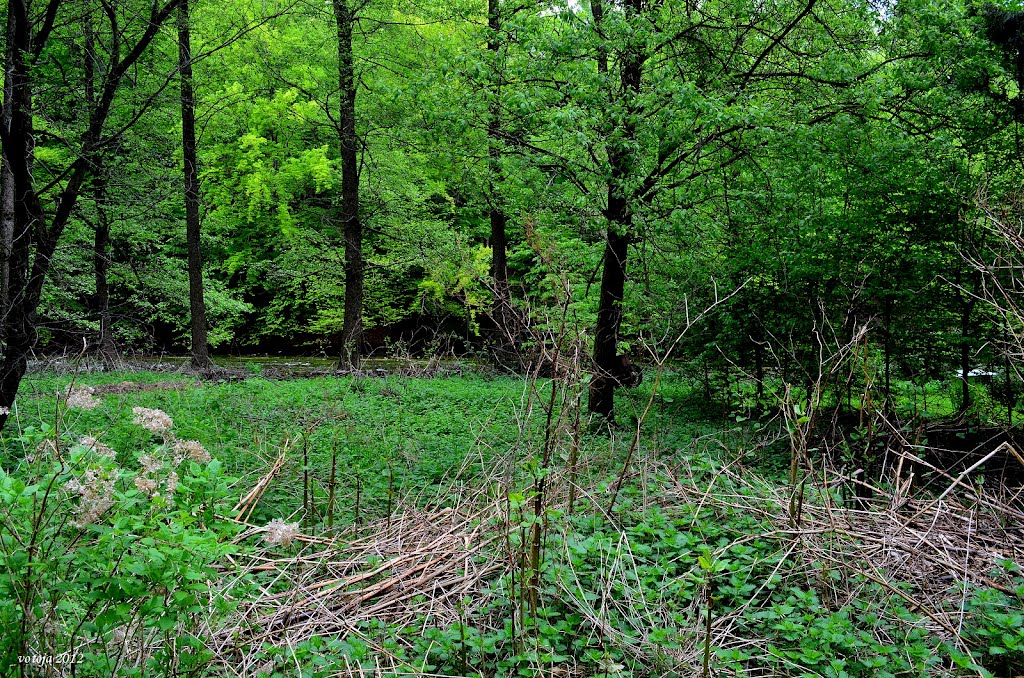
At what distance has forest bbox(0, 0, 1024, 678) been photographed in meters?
2.90

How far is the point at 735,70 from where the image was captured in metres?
8.70

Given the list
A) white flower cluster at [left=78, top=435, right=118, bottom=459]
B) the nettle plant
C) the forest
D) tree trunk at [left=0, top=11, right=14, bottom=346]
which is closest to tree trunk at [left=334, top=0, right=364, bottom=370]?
the forest

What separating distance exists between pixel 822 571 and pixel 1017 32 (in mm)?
5913

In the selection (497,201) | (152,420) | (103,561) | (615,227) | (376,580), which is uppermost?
→ (497,201)

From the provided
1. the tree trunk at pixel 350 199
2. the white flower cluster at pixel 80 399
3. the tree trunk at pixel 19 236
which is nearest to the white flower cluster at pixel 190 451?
the white flower cluster at pixel 80 399

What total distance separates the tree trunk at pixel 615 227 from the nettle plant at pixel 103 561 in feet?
17.6

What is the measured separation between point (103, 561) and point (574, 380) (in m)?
2.34

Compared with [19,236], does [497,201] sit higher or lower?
higher

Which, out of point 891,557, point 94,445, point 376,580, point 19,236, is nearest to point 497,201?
→ point 19,236

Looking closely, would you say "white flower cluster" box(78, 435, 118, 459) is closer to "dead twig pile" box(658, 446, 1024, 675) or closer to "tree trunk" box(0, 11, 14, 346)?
"dead twig pile" box(658, 446, 1024, 675)

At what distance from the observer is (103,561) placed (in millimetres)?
2352

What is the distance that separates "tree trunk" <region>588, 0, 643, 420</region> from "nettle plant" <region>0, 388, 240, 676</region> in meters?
5.37

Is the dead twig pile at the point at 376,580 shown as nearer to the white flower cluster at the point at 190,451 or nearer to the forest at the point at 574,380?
the forest at the point at 574,380

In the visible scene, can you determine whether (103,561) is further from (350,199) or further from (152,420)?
(350,199)
